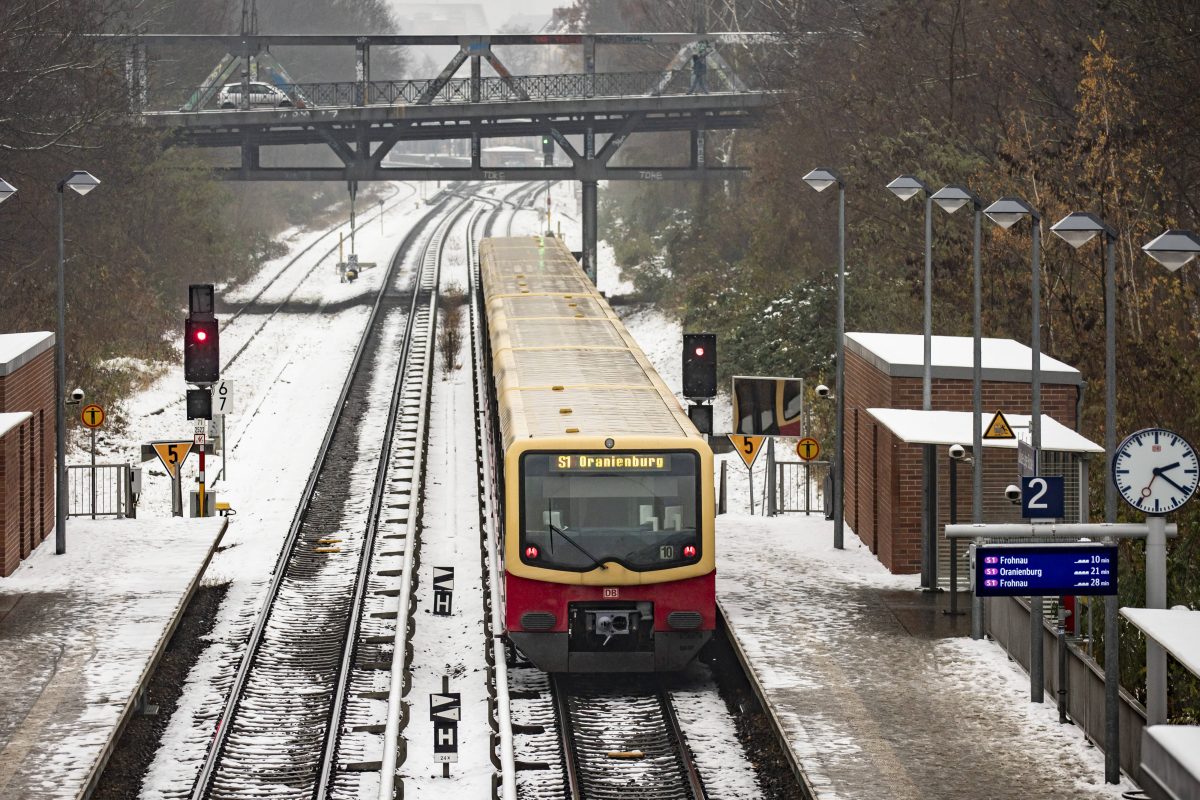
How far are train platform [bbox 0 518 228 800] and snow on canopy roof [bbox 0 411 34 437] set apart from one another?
6.95ft

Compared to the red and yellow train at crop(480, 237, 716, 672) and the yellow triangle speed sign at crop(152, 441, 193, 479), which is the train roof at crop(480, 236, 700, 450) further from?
the yellow triangle speed sign at crop(152, 441, 193, 479)

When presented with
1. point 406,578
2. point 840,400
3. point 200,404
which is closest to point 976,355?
point 840,400

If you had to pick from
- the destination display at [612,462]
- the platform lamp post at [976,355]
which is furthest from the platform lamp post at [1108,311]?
the destination display at [612,462]

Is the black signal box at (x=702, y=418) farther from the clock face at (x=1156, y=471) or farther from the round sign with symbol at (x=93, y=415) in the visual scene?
the clock face at (x=1156, y=471)

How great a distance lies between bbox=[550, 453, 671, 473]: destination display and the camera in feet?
59.9

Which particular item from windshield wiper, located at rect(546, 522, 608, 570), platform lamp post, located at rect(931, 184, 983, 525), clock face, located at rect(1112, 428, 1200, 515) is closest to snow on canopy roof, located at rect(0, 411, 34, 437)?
windshield wiper, located at rect(546, 522, 608, 570)

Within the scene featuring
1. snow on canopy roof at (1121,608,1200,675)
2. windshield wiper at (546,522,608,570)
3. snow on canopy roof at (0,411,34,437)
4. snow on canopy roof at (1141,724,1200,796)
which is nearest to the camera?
snow on canopy roof at (1141,724,1200,796)

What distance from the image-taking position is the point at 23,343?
2598cm

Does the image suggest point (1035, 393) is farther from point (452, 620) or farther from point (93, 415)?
point (93, 415)

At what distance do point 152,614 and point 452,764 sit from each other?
19.7 ft

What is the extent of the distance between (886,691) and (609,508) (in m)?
3.20

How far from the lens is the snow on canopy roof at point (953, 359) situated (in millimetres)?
24062

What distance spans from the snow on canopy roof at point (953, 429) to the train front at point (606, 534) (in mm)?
3661

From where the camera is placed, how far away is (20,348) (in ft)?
83.1
